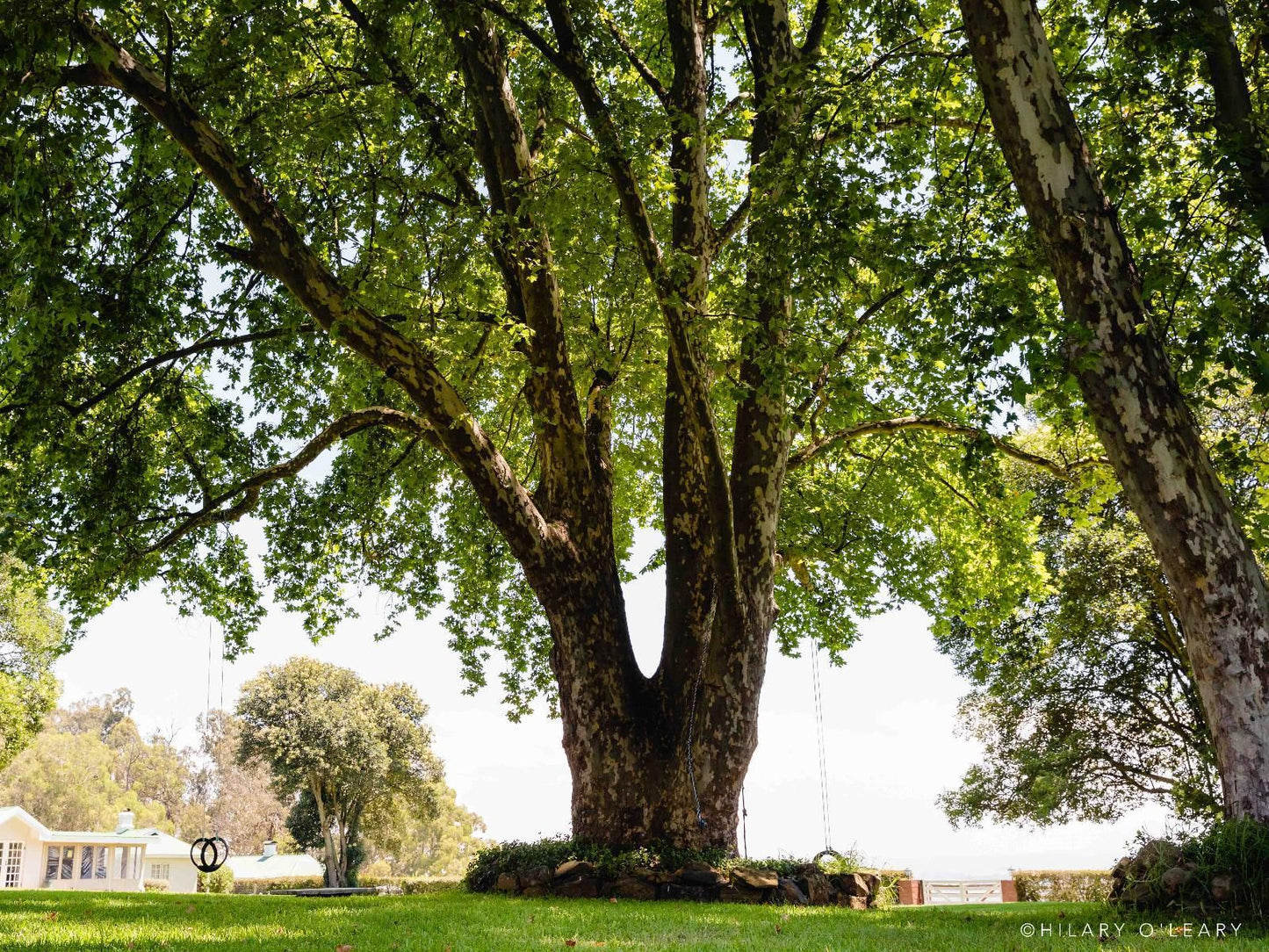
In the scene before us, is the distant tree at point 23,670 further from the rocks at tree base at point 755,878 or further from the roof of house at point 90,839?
the rocks at tree base at point 755,878

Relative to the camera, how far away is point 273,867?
43.5 meters

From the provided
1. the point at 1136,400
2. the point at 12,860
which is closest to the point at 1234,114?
the point at 1136,400

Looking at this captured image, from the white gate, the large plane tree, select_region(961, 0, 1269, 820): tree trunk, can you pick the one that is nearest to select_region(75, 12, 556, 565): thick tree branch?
the large plane tree

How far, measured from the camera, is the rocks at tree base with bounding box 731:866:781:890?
8.94 m

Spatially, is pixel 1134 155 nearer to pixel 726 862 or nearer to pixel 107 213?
pixel 726 862

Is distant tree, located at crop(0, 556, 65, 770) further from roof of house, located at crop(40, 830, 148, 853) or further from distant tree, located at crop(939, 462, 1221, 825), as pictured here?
distant tree, located at crop(939, 462, 1221, 825)

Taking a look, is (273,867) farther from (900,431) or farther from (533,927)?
(533,927)

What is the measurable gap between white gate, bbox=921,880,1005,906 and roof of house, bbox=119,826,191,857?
3050cm

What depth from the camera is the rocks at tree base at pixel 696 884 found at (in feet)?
29.3

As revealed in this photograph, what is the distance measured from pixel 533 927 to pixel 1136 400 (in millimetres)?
5316

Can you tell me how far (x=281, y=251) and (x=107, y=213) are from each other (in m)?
3.61

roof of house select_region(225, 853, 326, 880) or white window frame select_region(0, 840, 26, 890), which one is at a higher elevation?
white window frame select_region(0, 840, 26, 890)

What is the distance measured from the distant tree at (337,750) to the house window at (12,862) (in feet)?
28.6

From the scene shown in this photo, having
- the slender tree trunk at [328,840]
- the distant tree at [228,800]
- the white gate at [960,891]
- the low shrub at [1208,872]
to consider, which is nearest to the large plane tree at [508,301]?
the low shrub at [1208,872]
